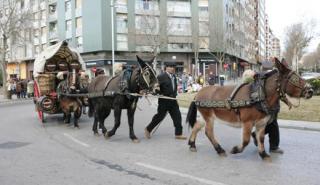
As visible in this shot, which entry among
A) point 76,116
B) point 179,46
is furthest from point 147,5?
point 76,116

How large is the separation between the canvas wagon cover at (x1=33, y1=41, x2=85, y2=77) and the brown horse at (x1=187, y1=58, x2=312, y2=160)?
7.49 metres

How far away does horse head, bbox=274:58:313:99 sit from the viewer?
7.16m

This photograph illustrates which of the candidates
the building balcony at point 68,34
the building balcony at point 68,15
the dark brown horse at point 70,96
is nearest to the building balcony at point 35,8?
the building balcony at point 68,15

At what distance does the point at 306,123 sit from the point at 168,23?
4623cm

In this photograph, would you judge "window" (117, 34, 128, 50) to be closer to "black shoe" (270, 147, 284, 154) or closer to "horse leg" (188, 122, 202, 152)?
"horse leg" (188, 122, 202, 152)

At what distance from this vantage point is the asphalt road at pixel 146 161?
6578 millimetres

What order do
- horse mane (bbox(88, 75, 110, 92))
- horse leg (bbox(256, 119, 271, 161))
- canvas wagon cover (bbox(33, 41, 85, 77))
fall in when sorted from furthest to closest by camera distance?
canvas wagon cover (bbox(33, 41, 85, 77)), horse mane (bbox(88, 75, 110, 92)), horse leg (bbox(256, 119, 271, 161))

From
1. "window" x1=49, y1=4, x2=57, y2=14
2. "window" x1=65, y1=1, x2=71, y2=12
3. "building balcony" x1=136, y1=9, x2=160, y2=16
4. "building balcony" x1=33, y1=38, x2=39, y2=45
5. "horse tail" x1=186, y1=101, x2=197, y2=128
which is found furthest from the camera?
"building balcony" x1=33, y1=38, x2=39, y2=45

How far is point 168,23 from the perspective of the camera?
57.7 meters

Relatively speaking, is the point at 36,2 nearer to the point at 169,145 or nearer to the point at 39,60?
the point at 39,60

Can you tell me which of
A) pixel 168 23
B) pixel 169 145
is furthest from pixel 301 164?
pixel 168 23

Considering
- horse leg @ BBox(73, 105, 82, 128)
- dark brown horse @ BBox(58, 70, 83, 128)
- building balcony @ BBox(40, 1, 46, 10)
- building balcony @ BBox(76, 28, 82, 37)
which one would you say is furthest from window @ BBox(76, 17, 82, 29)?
horse leg @ BBox(73, 105, 82, 128)

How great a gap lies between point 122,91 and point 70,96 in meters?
3.64

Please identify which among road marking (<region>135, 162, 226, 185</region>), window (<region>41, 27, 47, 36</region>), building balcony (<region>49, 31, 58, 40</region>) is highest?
window (<region>41, 27, 47, 36</region>)
